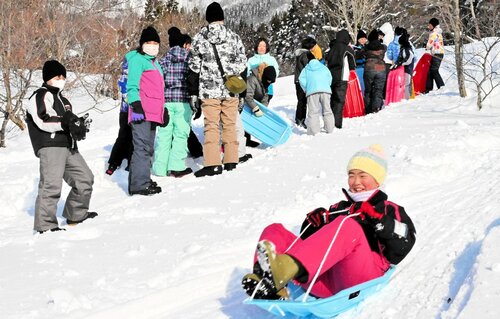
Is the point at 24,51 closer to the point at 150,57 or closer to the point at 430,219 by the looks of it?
the point at 150,57

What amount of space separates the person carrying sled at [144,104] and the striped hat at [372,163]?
10.3 ft

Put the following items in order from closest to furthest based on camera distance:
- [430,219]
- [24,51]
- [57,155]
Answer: [430,219] → [57,155] → [24,51]

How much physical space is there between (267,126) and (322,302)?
5.52 metres

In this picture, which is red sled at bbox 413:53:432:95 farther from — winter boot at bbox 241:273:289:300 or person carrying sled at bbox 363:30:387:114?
winter boot at bbox 241:273:289:300

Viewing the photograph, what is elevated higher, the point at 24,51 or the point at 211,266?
the point at 24,51

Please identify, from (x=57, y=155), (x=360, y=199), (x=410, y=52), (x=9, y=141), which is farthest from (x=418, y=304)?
(x=9, y=141)

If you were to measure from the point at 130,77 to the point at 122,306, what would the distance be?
3204mm

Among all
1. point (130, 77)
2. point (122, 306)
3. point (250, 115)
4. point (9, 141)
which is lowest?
point (9, 141)

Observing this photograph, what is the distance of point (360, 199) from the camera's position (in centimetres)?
325

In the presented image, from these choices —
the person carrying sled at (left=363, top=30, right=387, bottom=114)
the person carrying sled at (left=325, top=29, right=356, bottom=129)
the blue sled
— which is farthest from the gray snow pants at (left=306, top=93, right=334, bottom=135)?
the blue sled

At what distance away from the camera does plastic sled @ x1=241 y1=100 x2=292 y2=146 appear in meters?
7.94

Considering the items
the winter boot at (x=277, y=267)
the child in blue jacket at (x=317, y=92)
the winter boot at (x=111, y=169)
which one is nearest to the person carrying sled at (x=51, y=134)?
the winter boot at (x=111, y=169)

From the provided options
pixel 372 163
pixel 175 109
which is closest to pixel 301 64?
pixel 175 109

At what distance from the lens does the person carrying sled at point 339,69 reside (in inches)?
345
